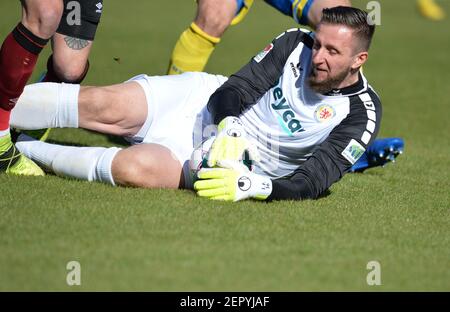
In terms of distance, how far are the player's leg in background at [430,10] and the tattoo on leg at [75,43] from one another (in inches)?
540

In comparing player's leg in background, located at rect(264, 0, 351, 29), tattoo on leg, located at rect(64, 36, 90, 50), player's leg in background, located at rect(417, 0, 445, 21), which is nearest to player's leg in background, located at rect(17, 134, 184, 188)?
tattoo on leg, located at rect(64, 36, 90, 50)

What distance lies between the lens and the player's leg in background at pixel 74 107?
5227 millimetres

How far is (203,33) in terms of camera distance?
685cm

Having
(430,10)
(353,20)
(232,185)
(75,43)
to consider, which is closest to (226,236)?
(232,185)

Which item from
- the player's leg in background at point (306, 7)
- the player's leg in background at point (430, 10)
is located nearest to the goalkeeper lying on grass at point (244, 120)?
the player's leg in background at point (306, 7)

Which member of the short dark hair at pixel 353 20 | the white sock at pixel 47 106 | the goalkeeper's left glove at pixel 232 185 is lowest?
the goalkeeper's left glove at pixel 232 185

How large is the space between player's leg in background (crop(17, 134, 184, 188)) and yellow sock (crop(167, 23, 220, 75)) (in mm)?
1718

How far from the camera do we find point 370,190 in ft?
19.0

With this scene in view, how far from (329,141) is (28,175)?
1.88 meters

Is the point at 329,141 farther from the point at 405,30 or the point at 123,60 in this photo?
the point at 405,30

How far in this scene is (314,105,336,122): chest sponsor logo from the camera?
540 centimetres

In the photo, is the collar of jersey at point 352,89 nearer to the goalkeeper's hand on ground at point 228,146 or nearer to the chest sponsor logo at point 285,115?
the chest sponsor logo at point 285,115

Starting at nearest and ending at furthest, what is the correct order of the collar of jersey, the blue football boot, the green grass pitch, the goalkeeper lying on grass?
the green grass pitch, the goalkeeper lying on grass, the collar of jersey, the blue football boot

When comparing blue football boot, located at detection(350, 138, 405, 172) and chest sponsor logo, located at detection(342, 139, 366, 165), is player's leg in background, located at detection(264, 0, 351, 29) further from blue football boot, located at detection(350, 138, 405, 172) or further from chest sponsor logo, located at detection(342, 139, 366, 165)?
chest sponsor logo, located at detection(342, 139, 366, 165)
